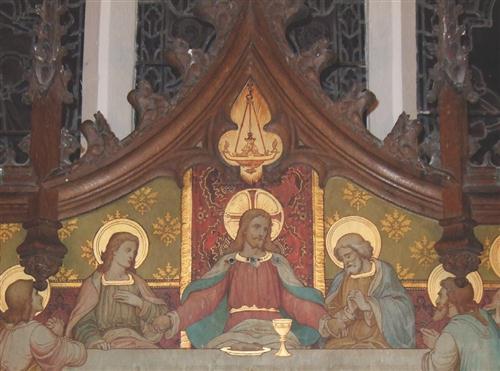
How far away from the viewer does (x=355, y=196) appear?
319 inches

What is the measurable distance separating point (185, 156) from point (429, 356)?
164cm

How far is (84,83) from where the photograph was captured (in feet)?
30.1

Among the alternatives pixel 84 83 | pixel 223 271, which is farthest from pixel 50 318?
pixel 84 83

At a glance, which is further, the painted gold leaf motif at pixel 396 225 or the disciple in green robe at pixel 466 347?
the painted gold leaf motif at pixel 396 225

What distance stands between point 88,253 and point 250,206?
2.88ft

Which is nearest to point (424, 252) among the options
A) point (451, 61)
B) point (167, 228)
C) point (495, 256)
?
point (495, 256)

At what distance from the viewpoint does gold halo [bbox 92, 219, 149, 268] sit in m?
8.06

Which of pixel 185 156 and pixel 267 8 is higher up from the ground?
pixel 267 8

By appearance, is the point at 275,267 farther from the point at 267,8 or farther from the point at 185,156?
the point at 267,8

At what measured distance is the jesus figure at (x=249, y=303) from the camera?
7.89m

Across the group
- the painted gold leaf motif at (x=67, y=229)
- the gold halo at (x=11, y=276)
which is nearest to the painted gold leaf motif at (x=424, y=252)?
the painted gold leaf motif at (x=67, y=229)

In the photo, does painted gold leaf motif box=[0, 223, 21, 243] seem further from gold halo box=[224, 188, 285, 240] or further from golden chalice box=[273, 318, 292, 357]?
golden chalice box=[273, 318, 292, 357]

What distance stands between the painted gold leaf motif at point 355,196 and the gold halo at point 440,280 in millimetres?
515

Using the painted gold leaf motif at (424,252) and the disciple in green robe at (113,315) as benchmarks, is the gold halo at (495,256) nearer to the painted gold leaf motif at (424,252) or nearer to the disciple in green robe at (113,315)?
the painted gold leaf motif at (424,252)
